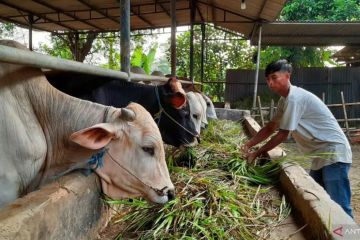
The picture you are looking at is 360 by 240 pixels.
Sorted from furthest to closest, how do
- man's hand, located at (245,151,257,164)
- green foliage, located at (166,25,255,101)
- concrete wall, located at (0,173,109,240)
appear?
1. green foliage, located at (166,25,255,101)
2. man's hand, located at (245,151,257,164)
3. concrete wall, located at (0,173,109,240)

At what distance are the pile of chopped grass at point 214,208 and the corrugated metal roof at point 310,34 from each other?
8691 millimetres

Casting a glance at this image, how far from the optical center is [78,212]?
6.29 ft

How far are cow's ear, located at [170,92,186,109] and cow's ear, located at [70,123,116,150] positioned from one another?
5.69ft

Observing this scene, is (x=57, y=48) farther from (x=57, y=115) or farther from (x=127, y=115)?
(x=127, y=115)

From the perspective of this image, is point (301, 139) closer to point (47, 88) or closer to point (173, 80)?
point (173, 80)

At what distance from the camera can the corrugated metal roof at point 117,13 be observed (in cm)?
991

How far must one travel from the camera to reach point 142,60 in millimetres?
12594

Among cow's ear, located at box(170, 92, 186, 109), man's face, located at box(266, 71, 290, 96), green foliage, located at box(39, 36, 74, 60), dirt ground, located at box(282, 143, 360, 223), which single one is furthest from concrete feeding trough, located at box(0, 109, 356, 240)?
green foliage, located at box(39, 36, 74, 60)

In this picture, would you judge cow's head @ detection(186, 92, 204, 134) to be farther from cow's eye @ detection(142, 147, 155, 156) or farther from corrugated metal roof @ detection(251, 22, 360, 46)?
corrugated metal roof @ detection(251, 22, 360, 46)

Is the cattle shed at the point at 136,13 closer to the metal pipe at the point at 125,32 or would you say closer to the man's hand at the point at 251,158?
the metal pipe at the point at 125,32

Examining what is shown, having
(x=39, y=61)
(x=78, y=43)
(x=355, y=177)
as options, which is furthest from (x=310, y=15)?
(x=39, y=61)

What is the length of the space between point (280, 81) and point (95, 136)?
2070 millimetres

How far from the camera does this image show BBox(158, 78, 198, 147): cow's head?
4.00 metres

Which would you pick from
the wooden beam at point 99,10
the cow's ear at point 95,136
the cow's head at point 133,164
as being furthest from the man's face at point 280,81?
the wooden beam at point 99,10
